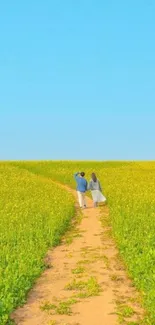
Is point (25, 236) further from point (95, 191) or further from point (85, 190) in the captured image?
point (95, 191)

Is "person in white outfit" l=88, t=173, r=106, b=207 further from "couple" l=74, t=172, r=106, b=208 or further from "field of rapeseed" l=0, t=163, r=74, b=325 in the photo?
"field of rapeseed" l=0, t=163, r=74, b=325

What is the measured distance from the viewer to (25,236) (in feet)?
67.6

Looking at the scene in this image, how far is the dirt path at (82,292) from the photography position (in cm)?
1212

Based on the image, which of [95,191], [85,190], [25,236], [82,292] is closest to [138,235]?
[25,236]

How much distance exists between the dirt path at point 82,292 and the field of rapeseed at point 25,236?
405 millimetres

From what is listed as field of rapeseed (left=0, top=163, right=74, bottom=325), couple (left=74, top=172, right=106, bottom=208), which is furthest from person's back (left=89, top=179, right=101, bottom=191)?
field of rapeseed (left=0, top=163, right=74, bottom=325)

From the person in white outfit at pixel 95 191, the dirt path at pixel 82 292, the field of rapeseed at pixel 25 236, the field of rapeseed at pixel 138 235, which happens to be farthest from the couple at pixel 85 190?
the dirt path at pixel 82 292

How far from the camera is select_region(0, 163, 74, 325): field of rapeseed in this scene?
44.2 feet

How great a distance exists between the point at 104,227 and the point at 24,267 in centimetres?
1017

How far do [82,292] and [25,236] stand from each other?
7.03m

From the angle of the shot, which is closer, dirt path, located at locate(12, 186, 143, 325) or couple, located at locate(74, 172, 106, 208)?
dirt path, located at locate(12, 186, 143, 325)

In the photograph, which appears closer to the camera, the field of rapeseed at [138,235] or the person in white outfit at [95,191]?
the field of rapeseed at [138,235]

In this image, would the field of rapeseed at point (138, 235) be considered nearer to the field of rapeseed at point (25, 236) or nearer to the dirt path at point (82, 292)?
the dirt path at point (82, 292)

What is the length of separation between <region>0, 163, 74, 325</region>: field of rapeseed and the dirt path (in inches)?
15.9
